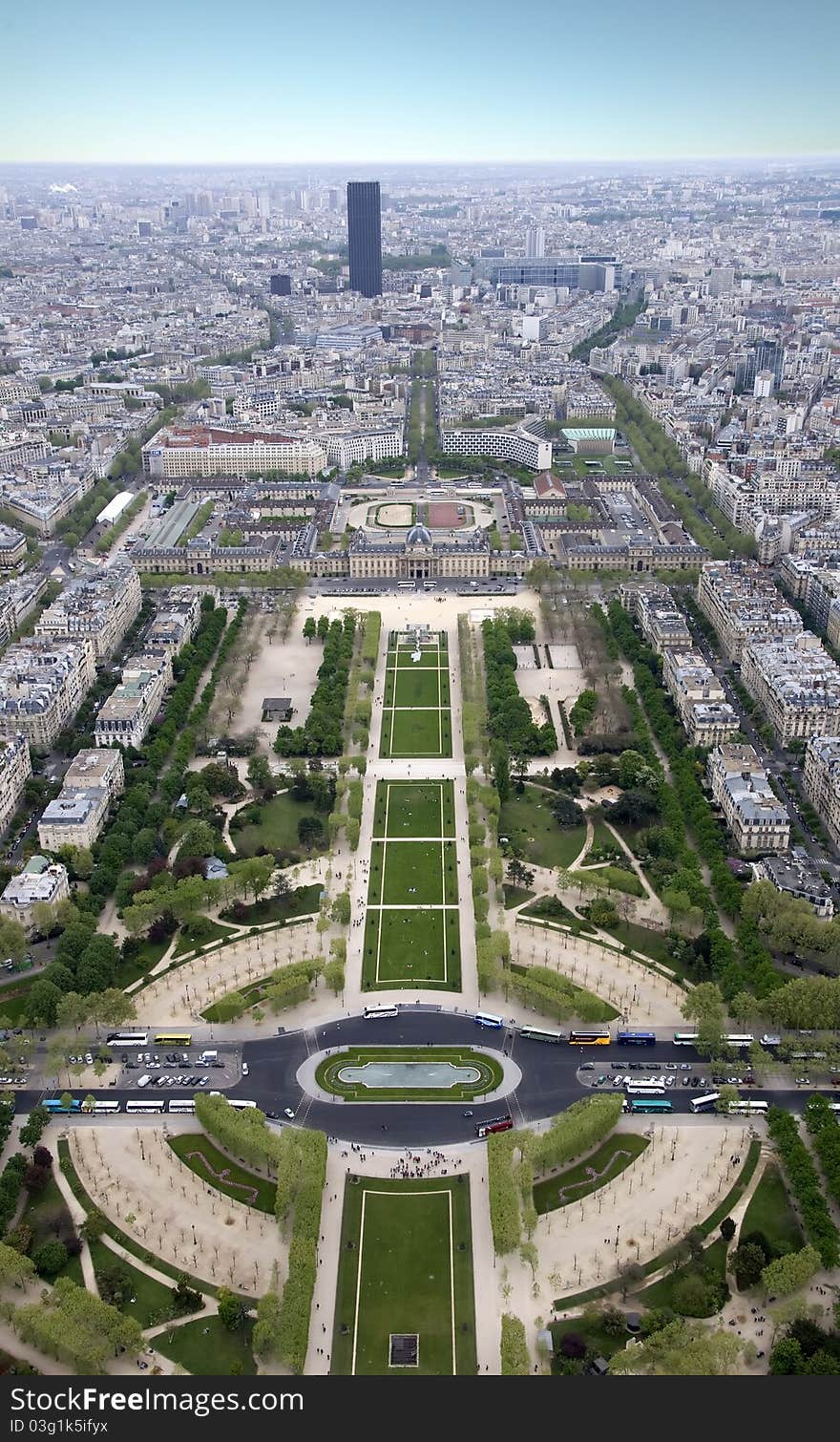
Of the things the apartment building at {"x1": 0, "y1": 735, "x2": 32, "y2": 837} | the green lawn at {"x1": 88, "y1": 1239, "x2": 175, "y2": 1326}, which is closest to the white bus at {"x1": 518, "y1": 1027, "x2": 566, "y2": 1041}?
the green lawn at {"x1": 88, "y1": 1239, "x2": 175, "y2": 1326}

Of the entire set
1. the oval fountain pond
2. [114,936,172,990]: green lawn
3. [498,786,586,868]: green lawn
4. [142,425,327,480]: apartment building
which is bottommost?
the oval fountain pond

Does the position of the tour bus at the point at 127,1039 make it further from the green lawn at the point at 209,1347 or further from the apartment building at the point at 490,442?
the apartment building at the point at 490,442

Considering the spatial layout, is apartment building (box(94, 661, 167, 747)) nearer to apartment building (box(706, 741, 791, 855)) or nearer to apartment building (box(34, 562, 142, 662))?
apartment building (box(34, 562, 142, 662))

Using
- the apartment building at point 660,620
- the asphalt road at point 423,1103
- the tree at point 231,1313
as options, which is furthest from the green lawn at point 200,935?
the apartment building at point 660,620

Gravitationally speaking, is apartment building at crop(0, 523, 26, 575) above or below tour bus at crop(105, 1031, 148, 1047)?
above

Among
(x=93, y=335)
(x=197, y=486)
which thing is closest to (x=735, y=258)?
(x=93, y=335)

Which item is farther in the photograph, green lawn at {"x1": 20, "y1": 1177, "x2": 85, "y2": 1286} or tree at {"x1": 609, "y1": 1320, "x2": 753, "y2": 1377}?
green lawn at {"x1": 20, "y1": 1177, "x2": 85, "y2": 1286}

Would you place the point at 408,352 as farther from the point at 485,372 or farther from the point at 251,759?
the point at 251,759

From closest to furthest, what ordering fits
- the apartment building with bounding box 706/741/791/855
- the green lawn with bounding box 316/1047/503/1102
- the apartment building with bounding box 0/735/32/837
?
1. the green lawn with bounding box 316/1047/503/1102
2. the apartment building with bounding box 706/741/791/855
3. the apartment building with bounding box 0/735/32/837
